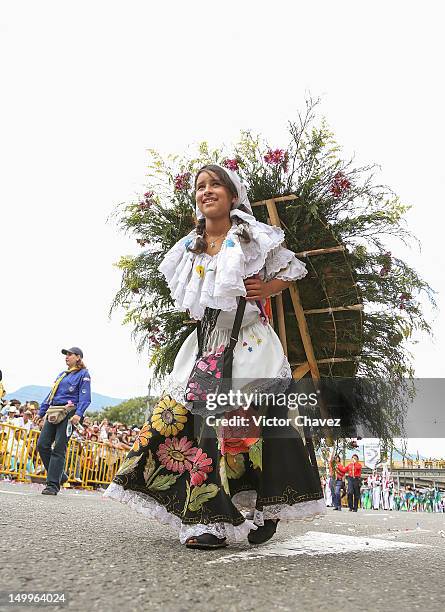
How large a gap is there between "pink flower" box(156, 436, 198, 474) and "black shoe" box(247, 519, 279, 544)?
1.48ft

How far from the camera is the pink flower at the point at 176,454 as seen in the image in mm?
2982

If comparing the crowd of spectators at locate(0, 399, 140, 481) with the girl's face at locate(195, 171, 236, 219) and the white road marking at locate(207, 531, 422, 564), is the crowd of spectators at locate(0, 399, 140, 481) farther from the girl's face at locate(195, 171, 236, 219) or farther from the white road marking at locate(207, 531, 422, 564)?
the girl's face at locate(195, 171, 236, 219)

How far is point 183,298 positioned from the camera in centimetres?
329

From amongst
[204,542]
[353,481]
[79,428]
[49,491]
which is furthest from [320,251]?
[353,481]

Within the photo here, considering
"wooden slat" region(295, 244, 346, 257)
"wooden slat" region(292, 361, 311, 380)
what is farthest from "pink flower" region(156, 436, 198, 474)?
"wooden slat" region(295, 244, 346, 257)

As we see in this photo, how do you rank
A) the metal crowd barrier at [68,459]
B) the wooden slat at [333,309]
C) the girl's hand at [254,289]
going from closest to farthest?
1. the girl's hand at [254,289]
2. the wooden slat at [333,309]
3. the metal crowd barrier at [68,459]

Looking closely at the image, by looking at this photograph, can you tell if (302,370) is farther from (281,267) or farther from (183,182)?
(183,182)

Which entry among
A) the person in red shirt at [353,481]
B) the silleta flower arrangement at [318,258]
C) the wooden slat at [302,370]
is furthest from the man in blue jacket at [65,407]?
the person in red shirt at [353,481]

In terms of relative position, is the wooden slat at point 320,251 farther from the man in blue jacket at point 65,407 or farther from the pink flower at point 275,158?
the man in blue jacket at point 65,407

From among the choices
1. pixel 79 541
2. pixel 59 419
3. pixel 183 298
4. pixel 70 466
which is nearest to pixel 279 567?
pixel 79 541

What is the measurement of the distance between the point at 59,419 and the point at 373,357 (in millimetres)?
4427

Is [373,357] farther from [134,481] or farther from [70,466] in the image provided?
[70,466]

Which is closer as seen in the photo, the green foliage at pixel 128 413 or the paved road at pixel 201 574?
the paved road at pixel 201 574

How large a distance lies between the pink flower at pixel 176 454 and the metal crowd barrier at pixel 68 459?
8.29m
